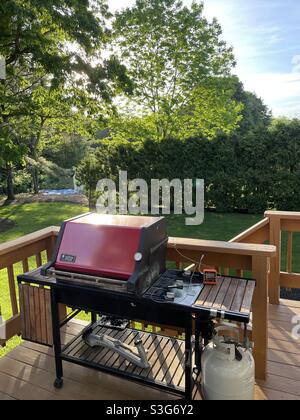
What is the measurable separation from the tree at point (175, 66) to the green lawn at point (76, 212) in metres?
3.37

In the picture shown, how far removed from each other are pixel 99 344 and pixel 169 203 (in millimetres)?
6436

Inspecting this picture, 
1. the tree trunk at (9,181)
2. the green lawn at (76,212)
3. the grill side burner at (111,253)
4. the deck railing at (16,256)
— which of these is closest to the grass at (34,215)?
the green lawn at (76,212)

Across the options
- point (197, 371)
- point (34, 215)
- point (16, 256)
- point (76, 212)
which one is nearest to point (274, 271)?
point (197, 371)

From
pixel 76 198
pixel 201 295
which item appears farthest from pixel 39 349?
pixel 76 198

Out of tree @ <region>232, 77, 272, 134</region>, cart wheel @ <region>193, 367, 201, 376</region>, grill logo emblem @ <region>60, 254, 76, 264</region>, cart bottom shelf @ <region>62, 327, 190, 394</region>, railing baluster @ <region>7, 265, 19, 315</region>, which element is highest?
tree @ <region>232, 77, 272, 134</region>

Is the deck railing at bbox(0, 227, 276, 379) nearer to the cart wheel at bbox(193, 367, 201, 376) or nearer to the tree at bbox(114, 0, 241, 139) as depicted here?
the cart wheel at bbox(193, 367, 201, 376)

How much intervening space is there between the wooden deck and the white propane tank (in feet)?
0.89

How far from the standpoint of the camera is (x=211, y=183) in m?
8.07

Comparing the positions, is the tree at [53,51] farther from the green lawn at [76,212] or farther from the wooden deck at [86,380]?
the wooden deck at [86,380]

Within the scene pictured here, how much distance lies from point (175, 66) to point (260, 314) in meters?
8.71

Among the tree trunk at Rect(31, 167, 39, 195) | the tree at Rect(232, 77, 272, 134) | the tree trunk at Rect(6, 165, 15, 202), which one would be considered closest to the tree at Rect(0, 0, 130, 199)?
the tree trunk at Rect(6, 165, 15, 202)

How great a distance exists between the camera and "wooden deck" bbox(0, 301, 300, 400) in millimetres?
1882

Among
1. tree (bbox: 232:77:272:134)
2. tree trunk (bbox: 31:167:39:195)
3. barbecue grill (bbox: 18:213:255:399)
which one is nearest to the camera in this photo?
barbecue grill (bbox: 18:213:255:399)

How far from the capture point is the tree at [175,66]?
8.77m
